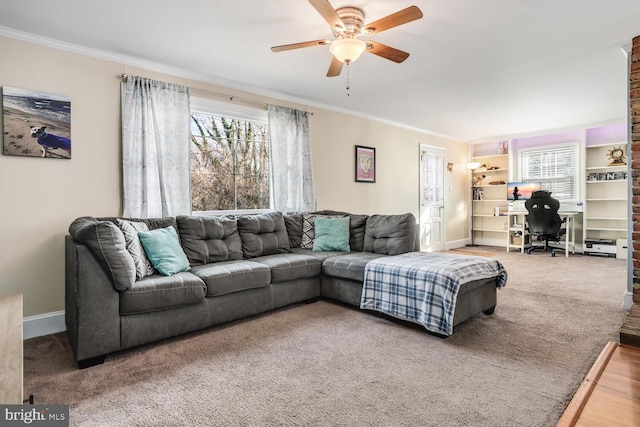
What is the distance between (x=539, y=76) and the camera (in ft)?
12.4

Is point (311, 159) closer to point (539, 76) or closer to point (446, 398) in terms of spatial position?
point (539, 76)

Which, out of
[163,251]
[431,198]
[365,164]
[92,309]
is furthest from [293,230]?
[431,198]

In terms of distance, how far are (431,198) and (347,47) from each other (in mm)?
5151

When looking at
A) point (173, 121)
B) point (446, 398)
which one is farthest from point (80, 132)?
point (446, 398)

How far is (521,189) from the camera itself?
278 inches

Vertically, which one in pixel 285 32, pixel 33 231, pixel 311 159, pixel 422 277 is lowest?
pixel 422 277

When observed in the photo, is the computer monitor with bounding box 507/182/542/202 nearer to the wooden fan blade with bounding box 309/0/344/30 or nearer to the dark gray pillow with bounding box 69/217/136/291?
the wooden fan blade with bounding box 309/0/344/30

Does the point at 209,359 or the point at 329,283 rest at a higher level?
the point at 329,283

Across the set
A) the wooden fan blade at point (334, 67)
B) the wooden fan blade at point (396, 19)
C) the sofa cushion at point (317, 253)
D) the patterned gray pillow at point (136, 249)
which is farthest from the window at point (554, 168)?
the patterned gray pillow at point (136, 249)

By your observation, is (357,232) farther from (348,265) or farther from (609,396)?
(609,396)

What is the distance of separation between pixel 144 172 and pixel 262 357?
2075 millimetres

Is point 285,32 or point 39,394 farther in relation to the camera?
point 285,32

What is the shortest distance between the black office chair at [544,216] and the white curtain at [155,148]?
5722mm

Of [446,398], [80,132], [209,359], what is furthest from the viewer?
[80,132]
